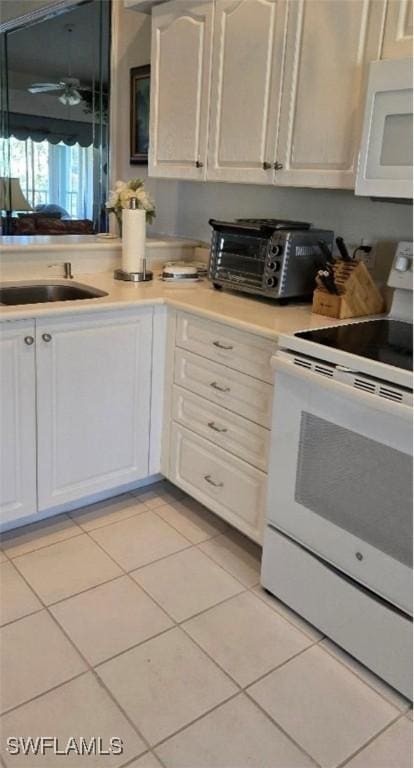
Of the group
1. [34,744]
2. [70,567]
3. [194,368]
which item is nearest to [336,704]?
[34,744]

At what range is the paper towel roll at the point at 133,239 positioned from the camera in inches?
101

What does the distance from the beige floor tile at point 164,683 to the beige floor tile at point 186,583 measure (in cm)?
15

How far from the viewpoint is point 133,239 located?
2592mm

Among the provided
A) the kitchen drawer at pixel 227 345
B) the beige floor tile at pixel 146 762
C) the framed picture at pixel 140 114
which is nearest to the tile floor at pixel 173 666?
the beige floor tile at pixel 146 762

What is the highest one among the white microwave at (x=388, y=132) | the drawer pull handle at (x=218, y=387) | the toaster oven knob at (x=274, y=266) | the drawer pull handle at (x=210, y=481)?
the white microwave at (x=388, y=132)

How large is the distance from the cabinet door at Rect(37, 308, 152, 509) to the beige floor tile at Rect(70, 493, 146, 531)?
0.13 m

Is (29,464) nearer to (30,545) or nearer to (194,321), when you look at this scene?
(30,545)

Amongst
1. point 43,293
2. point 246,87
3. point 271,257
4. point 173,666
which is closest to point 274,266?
point 271,257

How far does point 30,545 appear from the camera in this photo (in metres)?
2.20

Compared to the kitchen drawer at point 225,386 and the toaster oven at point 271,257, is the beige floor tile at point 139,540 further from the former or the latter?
the toaster oven at point 271,257

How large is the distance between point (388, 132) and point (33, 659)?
1846 mm

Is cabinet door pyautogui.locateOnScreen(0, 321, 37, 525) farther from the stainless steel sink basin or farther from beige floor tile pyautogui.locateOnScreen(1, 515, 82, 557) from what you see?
the stainless steel sink basin

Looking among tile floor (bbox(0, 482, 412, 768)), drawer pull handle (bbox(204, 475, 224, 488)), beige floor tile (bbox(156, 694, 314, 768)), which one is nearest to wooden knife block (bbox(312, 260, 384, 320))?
drawer pull handle (bbox(204, 475, 224, 488))

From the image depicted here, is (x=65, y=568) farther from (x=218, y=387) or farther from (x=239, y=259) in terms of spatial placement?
(x=239, y=259)
